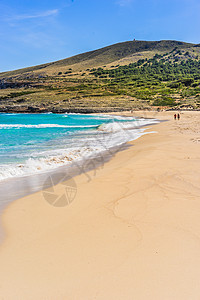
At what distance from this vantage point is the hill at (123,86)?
49.4 metres

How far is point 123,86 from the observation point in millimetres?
68000

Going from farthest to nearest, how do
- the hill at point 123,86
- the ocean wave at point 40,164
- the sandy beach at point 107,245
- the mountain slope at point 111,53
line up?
the mountain slope at point 111,53 → the hill at point 123,86 → the ocean wave at point 40,164 → the sandy beach at point 107,245

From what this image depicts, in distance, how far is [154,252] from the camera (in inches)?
113

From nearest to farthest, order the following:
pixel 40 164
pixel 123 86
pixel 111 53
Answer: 1. pixel 40 164
2. pixel 123 86
3. pixel 111 53

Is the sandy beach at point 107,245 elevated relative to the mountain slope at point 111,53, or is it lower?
lower

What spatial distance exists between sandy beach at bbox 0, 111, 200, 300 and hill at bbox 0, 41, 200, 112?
3904 centimetres

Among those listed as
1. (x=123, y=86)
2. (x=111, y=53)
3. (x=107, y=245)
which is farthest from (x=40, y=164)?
(x=111, y=53)

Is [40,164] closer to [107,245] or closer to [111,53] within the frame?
[107,245]

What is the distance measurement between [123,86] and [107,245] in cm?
6860

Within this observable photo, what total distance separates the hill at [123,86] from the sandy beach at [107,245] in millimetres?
39042

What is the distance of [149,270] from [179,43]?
160m

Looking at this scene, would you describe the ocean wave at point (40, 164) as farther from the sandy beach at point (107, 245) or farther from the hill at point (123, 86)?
the hill at point (123, 86)

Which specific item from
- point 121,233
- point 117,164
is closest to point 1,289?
point 121,233

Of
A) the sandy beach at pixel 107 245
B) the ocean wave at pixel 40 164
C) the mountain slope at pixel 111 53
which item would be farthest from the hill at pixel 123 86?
the sandy beach at pixel 107 245
